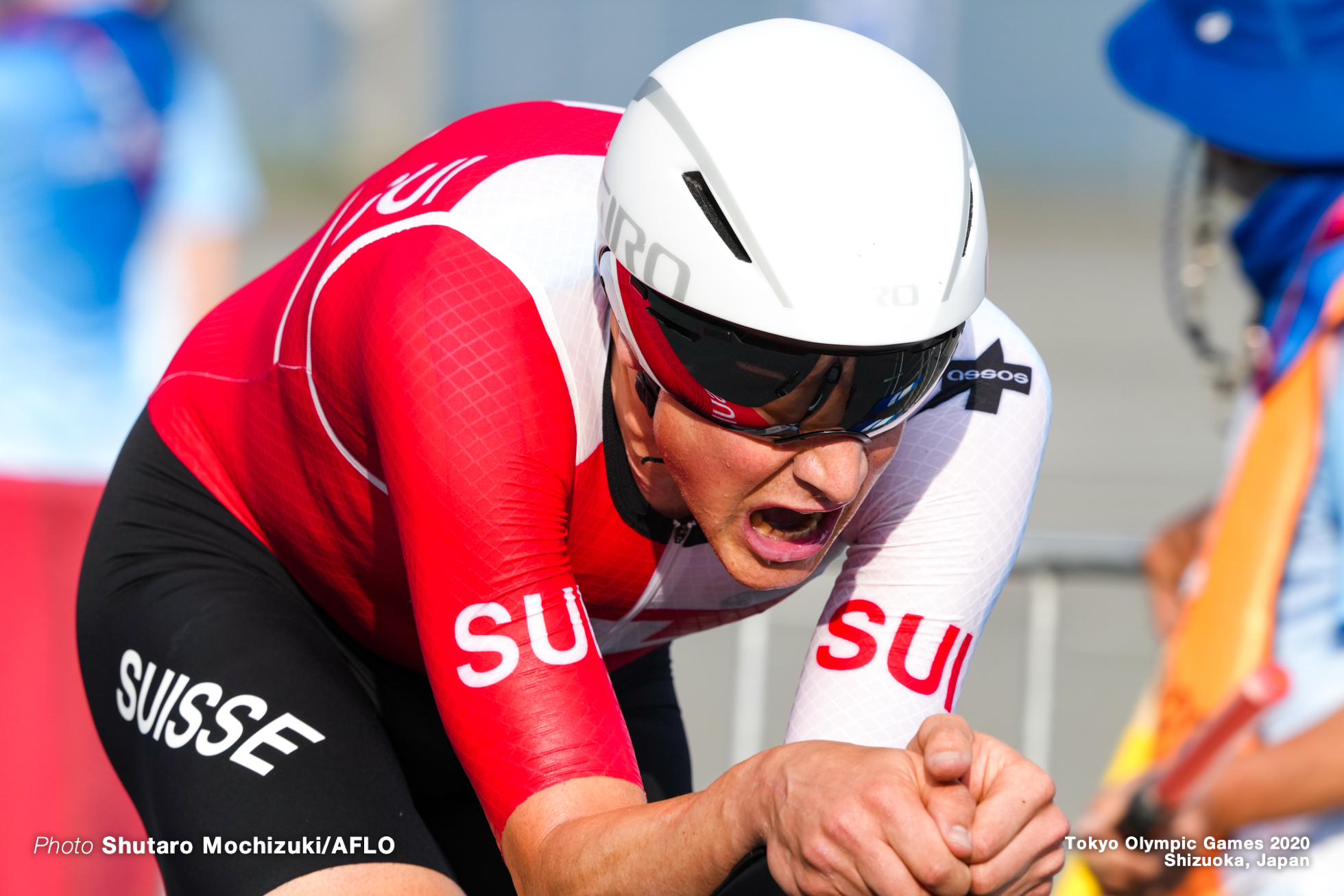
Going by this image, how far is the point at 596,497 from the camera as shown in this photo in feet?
7.88

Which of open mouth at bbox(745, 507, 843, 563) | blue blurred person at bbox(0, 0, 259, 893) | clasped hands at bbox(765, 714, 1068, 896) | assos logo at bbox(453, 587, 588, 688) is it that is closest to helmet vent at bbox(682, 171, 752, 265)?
open mouth at bbox(745, 507, 843, 563)

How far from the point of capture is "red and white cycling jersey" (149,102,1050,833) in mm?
2145

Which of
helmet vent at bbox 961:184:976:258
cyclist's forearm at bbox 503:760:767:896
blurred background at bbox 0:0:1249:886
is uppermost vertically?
helmet vent at bbox 961:184:976:258

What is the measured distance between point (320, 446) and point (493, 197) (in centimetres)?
54

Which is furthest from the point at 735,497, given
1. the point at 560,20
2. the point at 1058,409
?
the point at 560,20

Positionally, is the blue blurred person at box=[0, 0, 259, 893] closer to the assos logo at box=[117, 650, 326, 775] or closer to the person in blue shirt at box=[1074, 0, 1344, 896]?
the assos logo at box=[117, 650, 326, 775]

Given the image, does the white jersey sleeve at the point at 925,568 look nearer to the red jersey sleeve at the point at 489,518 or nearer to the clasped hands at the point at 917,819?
the red jersey sleeve at the point at 489,518

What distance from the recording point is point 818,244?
2.01 m

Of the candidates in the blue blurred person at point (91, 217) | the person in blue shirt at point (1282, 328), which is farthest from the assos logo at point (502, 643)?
the blue blurred person at point (91, 217)

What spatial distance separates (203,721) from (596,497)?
2.69 feet

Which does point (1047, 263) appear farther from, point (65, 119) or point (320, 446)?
point (320, 446)

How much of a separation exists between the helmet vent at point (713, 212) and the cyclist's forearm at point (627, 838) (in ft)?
2.32

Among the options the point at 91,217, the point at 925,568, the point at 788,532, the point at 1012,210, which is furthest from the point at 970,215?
the point at 1012,210

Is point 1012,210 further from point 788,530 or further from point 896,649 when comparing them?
point 788,530
